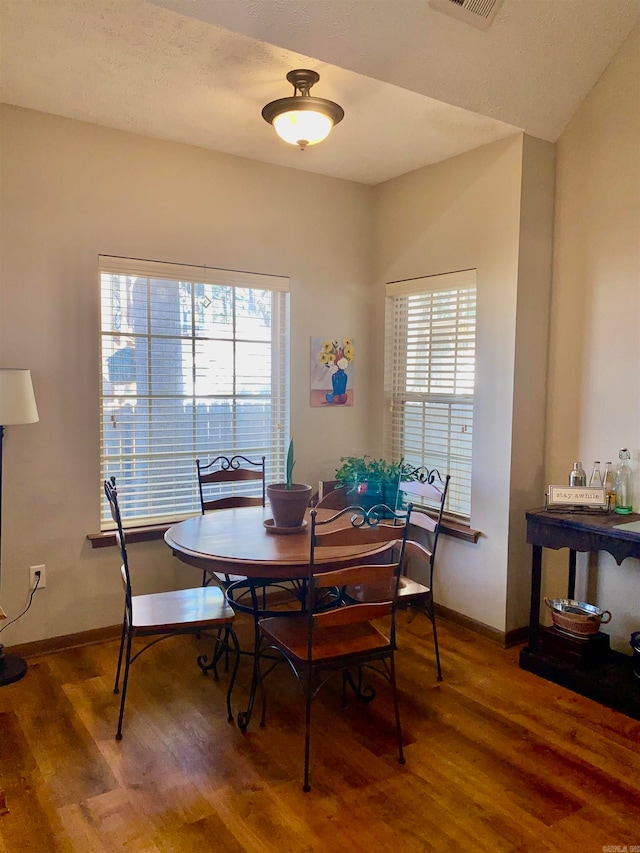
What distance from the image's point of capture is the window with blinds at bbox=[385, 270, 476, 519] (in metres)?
3.59

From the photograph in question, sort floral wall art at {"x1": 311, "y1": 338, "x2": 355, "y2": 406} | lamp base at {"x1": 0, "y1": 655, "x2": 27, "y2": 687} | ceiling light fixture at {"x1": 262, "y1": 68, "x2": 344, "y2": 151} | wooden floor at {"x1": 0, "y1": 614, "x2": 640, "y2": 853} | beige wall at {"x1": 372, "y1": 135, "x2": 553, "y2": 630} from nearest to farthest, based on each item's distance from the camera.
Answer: wooden floor at {"x1": 0, "y1": 614, "x2": 640, "y2": 853} < ceiling light fixture at {"x1": 262, "y1": 68, "x2": 344, "y2": 151} < lamp base at {"x1": 0, "y1": 655, "x2": 27, "y2": 687} < beige wall at {"x1": 372, "y1": 135, "x2": 553, "y2": 630} < floral wall art at {"x1": 311, "y1": 338, "x2": 355, "y2": 406}

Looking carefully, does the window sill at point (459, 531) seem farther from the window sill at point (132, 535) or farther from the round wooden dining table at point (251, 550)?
the window sill at point (132, 535)

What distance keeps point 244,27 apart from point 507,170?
161 centimetres

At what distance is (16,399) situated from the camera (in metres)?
2.71

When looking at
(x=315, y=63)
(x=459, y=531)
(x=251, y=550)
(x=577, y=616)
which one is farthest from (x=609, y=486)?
(x=315, y=63)

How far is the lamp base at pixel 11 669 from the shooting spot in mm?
2834

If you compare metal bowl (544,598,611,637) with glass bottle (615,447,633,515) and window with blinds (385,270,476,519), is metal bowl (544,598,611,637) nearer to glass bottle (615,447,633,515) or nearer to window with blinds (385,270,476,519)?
glass bottle (615,447,633,515)

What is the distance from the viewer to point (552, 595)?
338 cm

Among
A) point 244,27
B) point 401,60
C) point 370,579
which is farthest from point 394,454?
point 244,27

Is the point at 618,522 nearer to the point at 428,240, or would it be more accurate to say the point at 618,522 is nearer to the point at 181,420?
the point at 428,240

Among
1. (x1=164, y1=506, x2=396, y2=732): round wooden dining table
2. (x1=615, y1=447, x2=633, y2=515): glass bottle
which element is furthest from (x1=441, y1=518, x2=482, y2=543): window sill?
(x1=164, y1=506, x2=396, y2=732): round wooden dining table

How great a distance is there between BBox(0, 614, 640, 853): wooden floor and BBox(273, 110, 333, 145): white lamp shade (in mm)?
2528

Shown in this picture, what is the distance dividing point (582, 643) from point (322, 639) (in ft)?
4.40

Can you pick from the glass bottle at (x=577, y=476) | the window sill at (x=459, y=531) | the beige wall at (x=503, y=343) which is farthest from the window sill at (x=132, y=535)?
the glass bottle at (x=577, y=476)
